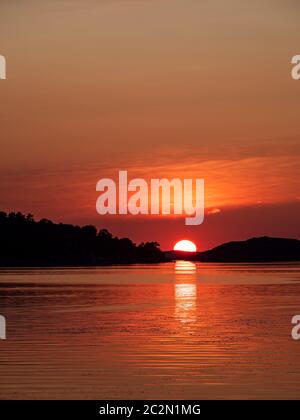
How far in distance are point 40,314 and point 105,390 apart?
2602 cm

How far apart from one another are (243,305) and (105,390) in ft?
114

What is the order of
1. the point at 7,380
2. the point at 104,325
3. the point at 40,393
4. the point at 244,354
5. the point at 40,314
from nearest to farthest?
1. the point at 40,393
2. the point at 7,380
3. the point at 244,354
4. the point at 104,325
5. the point at 40,314

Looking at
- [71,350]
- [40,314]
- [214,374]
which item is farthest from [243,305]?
[214,374]

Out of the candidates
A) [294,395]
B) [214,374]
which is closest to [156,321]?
[214,374]

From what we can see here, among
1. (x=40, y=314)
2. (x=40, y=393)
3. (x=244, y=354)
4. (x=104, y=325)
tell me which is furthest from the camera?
(x=40, y=314)

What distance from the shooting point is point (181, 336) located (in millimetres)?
37688

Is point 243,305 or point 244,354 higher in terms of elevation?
point 243,305

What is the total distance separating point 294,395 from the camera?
24.6 m

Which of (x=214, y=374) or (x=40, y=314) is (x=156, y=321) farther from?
(x=214, y=374)

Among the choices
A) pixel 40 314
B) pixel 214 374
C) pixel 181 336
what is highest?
pixel 40 314
